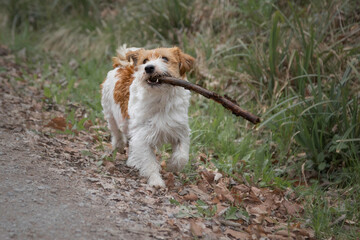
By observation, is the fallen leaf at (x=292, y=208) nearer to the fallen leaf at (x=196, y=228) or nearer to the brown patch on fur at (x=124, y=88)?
the fallen leaf at (x=196, y=228)

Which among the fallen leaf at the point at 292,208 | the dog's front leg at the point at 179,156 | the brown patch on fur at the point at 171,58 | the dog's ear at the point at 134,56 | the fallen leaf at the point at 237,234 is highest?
the brown patch on fur at the point at 171,58

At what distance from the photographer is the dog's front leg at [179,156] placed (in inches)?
166

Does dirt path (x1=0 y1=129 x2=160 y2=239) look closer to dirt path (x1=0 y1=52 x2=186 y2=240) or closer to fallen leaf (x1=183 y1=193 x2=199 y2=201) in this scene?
dirt path (x1=0 y1=52 x2=186 y2=240)

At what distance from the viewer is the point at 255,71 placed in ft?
21.4

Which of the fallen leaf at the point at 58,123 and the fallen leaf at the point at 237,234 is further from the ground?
the fallen leaf at the point at 237,234

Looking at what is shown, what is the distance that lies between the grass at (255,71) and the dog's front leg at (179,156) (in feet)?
2.07

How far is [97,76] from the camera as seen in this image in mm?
7652

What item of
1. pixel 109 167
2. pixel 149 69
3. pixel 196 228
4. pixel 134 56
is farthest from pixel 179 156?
pixel 134 56

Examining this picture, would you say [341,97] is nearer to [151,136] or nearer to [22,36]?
[151,136]

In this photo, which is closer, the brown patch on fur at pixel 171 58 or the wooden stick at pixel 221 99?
the wooden stick at pixel 221 99

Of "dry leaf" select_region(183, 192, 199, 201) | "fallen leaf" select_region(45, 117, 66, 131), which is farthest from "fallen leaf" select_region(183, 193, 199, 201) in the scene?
"fallen leaf" select_region(45, 117, 66, 131)

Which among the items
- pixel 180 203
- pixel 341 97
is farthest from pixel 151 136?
pixel 341 97

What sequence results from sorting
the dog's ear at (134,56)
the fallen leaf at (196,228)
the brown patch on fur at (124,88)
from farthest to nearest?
the brown patch on fur at (124,88)
the dog's ear at (134,56)
the fallen leaf at (196,228)

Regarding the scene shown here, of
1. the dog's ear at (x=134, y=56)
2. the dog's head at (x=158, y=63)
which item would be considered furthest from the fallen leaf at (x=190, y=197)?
the dog's ear at (x=134, y=56)
